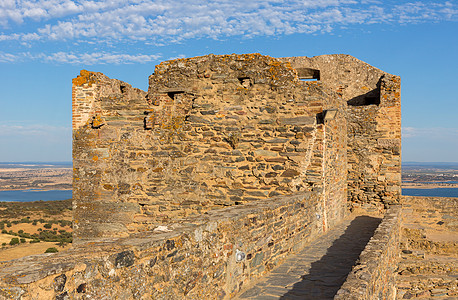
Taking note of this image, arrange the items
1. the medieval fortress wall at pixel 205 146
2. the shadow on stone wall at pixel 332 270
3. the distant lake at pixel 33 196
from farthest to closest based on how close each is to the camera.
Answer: the distant lake at pixel 33 196 < the medieval fortress wall at pixel 205 146 < the shadow on stone wall at pixel 332 270

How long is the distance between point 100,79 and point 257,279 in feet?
20.5

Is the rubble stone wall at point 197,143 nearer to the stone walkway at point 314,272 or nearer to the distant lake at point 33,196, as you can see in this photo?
the stone walkway at point 314,272

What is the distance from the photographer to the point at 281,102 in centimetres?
788

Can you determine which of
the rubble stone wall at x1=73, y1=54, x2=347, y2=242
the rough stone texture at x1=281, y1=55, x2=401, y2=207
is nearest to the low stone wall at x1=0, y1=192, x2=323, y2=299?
the rubble stone wall at x1=73, y1=54, x2=347, y2=242

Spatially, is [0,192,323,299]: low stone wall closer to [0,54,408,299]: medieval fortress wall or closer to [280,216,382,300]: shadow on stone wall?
[280,216,382,300]: shadow on stone wall

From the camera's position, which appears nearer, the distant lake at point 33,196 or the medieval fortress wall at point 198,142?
the medieval fortress wall at point 198,142

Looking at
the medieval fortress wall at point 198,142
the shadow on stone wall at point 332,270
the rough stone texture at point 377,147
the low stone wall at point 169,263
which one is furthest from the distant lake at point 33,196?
the low stone wall at point 169,263

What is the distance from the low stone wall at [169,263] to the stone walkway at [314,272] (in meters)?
0.21

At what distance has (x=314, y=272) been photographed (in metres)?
5.21

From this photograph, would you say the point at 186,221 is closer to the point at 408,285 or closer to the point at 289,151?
the point at 289,151

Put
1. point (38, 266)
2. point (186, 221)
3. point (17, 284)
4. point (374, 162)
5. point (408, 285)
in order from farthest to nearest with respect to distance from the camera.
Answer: point (374, 162) → point (408, 285) → point (186, 221) → point (38, 266) → point (17, 284)

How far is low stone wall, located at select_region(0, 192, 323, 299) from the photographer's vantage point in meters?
2.25

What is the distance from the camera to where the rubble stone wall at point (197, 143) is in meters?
7.77

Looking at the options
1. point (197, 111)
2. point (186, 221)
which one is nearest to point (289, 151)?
point (197, 111)
